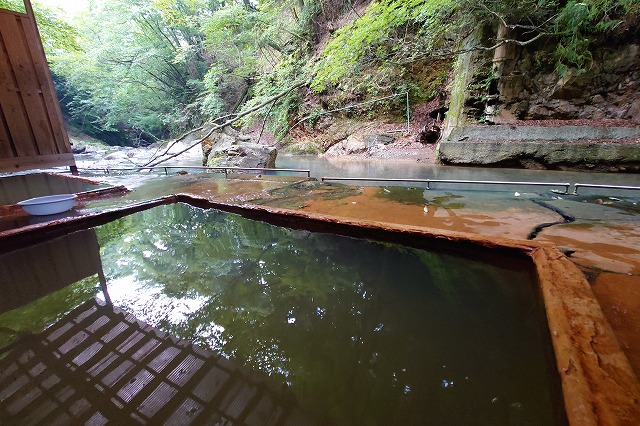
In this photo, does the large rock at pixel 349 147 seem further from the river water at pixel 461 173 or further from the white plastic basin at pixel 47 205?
the white plastic basin at pixel 47 205

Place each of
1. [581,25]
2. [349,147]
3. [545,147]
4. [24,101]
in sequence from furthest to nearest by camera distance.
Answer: [349,147]
[581,25]
[545,147]
[24,101]

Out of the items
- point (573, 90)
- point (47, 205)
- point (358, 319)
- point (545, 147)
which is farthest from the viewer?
point (573, 90)

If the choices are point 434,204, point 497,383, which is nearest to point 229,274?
point 497,383

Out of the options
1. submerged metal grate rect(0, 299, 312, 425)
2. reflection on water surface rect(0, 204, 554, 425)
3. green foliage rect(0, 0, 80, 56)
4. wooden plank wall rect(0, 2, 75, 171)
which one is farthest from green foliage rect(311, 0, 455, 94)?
green foliage rect(0, 0, 80, 56)

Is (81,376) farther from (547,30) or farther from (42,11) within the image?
(42,11)

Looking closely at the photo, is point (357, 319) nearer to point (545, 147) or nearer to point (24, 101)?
point (24, 101)

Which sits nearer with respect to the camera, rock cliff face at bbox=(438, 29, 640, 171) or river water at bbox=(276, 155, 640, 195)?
river water at bbox=(276, 155, 640, 195)

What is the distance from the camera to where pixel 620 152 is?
510 cm

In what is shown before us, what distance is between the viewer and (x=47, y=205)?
3473 mm

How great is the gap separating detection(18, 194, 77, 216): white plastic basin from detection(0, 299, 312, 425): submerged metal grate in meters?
2.84

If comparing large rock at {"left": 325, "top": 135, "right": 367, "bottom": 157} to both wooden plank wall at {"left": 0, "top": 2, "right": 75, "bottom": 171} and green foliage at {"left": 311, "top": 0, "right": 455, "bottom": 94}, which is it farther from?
wooden plank wall at {"left": 0, "top": 2, "right": 75, "bottom": 171}

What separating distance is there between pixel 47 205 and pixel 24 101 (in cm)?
159

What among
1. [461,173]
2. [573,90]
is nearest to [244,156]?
[461,173]

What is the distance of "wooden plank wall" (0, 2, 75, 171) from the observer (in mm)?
3539
